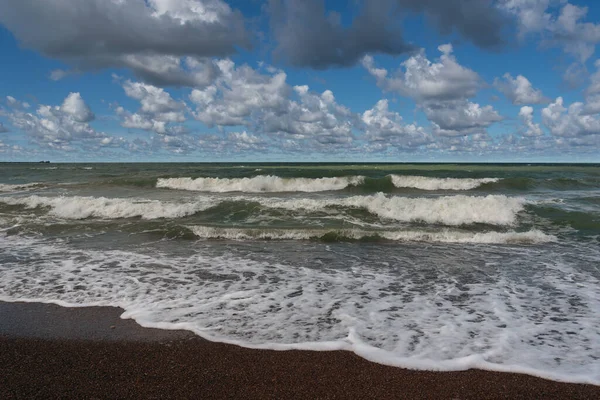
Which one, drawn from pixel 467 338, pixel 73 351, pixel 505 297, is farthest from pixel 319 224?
pixel 73 351

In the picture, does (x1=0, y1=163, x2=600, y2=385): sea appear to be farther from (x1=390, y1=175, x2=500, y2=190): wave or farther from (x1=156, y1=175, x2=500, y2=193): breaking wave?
(x1=390, y1=175, x2=500, y2=190): wave

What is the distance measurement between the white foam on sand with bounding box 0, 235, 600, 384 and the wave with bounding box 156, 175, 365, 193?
18.0 metres

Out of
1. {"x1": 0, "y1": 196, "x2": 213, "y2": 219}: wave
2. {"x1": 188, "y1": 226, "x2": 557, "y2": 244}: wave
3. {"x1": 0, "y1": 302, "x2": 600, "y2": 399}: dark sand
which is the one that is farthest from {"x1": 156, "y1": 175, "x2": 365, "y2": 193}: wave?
{"x1": 0, "y1": 302, "x2": 600, "y2": 399}: dark sand

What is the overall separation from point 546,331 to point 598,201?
1735 centimetres

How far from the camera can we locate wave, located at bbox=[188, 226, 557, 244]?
1081 cm

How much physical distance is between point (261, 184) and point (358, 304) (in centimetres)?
2148

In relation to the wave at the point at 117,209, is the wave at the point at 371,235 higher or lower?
lower

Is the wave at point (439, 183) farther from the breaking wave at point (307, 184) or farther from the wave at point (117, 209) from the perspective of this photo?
the wave at point (117, 209)

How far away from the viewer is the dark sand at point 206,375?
335 cm

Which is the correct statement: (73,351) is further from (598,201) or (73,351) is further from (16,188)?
(16,188)

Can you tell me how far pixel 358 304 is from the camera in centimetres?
568

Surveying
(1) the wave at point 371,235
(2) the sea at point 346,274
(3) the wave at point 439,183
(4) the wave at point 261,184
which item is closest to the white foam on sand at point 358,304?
(2) the sea at point 346,274

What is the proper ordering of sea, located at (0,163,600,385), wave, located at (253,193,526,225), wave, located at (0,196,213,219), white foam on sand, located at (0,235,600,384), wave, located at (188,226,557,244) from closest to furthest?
white foam on sand, located at (0,235,600,384) < sea, located at (0,163,600,385) < wave, located at (188,226,557,244) < wave, located at (253,193,526,225) < wave, located at (0,196,213,219)

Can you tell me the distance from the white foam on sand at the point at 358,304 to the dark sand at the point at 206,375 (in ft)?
0.68
